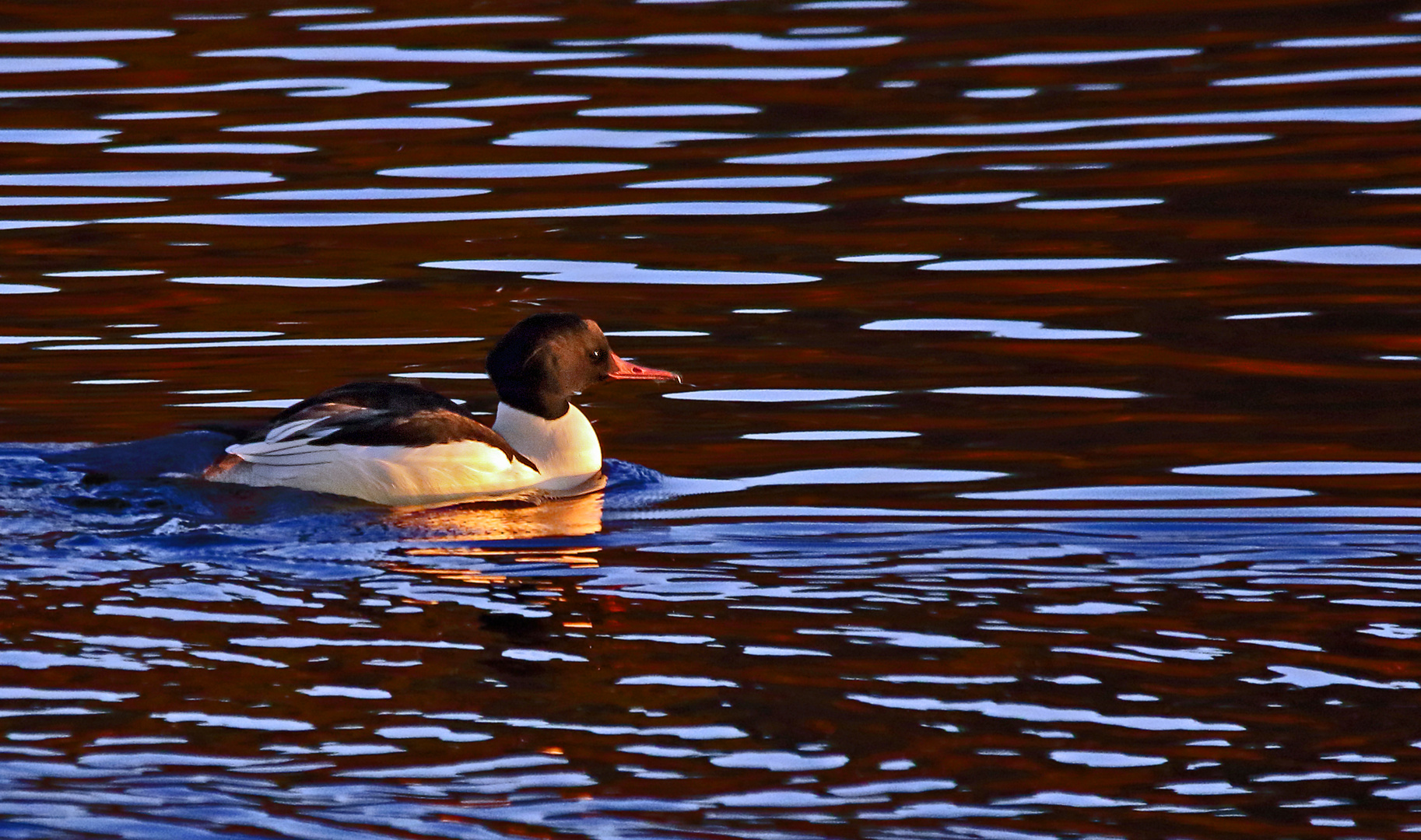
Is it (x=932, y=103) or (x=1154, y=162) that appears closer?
(x=1154, y=162)

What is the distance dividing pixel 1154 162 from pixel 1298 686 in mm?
9743

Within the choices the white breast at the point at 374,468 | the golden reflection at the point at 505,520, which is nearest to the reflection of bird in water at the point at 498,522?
the golden reflection at the point at 505,520

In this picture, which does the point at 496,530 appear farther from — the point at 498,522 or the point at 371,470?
the point at 371,470

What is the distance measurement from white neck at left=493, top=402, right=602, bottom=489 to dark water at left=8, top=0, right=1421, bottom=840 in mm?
219

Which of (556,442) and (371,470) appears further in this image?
(556,442)

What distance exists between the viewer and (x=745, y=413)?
11.3m

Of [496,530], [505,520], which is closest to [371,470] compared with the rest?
[505,520]

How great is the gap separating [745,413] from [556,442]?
1233 mm

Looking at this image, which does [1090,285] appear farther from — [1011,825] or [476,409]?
[1011,825]

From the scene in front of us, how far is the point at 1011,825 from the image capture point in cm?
588

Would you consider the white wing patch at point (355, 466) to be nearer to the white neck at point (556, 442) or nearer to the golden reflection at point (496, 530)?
the golden reflection at point (496, 530)

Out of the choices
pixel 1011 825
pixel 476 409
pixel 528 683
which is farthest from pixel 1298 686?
pixel 476 409

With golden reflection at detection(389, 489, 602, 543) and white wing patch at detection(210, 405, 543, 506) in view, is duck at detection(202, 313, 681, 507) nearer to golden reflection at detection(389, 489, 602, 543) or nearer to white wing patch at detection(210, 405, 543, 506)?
white wing patch at detection(210, 405, 543, 506)

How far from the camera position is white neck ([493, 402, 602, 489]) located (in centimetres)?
1041
